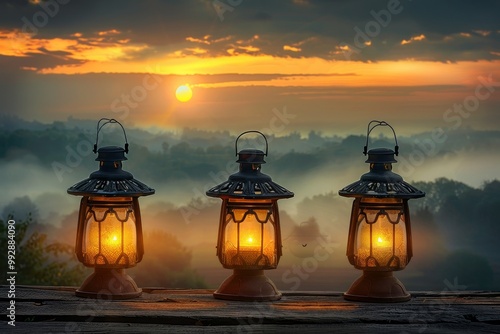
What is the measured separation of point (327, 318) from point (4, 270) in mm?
7813

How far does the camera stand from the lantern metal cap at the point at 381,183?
6527 millimetres

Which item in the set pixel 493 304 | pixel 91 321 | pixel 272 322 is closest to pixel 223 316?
pixel 272 322

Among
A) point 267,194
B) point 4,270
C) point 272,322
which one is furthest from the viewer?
point 4,270

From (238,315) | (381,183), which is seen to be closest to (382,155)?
(381,183)

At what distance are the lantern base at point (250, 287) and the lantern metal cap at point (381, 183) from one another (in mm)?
772

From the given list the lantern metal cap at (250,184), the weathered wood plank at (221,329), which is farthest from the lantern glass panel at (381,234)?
the weathered wood plank at (221,329)

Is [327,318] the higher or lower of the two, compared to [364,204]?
lower

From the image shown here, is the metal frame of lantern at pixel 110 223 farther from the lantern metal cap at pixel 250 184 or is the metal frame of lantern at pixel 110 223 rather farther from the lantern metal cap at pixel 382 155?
the lantern metal cap at pixel 382 155

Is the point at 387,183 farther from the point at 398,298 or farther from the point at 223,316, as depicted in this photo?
the point at 223,316

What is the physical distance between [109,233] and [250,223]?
0.94 metres

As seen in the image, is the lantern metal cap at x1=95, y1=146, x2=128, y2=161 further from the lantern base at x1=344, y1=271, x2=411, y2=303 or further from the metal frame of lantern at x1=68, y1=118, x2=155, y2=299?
the lantern base at x1=344, y1=271, x2=411, y2=303

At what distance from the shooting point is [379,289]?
263 inches

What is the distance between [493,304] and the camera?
6.80m

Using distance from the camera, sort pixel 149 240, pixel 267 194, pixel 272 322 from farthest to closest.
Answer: pixel 149 240
pixel 267 194
pixel 272 322
